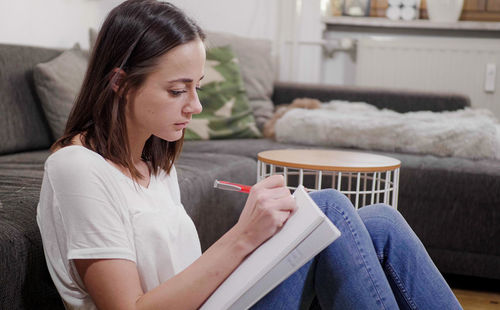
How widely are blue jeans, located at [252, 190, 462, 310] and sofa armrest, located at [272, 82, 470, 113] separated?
175cm

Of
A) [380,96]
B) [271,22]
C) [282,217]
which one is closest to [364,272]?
[282,217]

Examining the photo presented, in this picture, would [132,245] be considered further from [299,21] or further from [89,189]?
[299,21]

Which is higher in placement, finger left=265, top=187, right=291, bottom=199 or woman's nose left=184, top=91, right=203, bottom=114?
woman's nose left=184, top=91, right=203, bottom=114

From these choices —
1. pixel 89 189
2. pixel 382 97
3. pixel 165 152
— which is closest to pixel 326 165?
pixel 165 152

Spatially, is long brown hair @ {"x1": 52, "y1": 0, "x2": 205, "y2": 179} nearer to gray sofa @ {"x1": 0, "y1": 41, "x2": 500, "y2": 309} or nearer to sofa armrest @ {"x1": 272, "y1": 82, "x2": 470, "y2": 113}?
gray sofa @ {"x1": 0, "y1": 41, "x2": 500, "y2": 309}

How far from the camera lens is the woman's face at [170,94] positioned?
2.89 ft

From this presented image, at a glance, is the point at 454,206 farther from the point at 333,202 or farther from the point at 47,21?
the point at 47,21

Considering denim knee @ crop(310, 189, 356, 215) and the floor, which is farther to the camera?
the floor

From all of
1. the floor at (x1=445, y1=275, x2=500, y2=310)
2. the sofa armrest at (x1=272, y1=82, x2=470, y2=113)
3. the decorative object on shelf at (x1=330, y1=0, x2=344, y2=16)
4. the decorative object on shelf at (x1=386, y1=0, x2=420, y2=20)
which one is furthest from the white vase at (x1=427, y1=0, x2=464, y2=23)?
the floor at (x1=445, y1=275, x2=500, y2=310)

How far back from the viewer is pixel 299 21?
342 cm

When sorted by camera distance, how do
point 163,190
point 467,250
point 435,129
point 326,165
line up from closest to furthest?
point 163,190, point 326,165, point 467,250, point 435,129

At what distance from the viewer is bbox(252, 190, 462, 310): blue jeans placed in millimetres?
902

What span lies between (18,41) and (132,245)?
68.2 inches

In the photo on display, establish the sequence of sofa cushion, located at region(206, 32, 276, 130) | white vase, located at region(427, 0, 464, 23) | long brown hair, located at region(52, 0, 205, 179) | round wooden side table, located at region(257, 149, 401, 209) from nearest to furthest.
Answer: long brown hair, located at region(52, 0, 205, 179)
round wooden side table, located at region(257, 149, 401, 209)
sofa cushion, located at region(206, 32, 276, 130)
white vase, located at region(427, 0, 464, 23)
